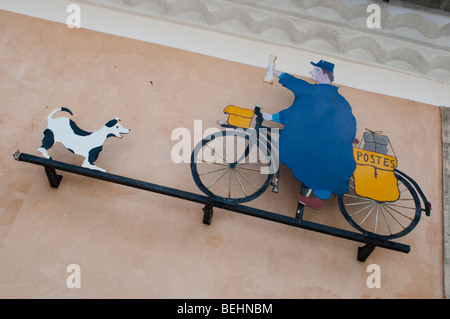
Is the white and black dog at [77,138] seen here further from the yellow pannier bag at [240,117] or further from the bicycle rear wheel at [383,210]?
the bicycle rear wheel at [383,210]

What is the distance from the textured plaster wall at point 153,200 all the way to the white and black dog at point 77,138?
0.71ft

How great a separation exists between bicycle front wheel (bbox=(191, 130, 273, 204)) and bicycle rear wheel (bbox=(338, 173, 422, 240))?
0.65 meters

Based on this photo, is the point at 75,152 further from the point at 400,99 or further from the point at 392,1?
the point at 392,1

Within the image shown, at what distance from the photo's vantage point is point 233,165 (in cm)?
327

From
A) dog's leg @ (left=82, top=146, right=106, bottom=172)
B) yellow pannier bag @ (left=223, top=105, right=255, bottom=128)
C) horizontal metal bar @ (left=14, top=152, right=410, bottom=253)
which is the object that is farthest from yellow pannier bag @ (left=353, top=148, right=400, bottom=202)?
dog's leg @ (left=82, top=146, right=106, bottom=172)

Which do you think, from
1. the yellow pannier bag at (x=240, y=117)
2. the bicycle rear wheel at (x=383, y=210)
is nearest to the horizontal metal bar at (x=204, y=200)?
the bicycle rear wheel at (x=383, y=210)

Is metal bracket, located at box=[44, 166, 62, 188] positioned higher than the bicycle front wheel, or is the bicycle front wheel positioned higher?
the bicycle front wheel

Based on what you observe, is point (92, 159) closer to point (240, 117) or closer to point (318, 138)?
point (240, 117)

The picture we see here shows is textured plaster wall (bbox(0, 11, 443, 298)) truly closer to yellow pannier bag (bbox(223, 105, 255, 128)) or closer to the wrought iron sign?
the wrought iron sign

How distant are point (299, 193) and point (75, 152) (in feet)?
5.63

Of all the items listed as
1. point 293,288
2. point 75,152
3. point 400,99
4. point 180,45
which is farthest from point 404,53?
point 75,152

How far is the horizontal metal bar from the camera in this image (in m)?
3.08

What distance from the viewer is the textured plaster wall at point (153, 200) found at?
10.1ft

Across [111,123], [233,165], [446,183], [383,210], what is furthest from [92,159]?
[446,183]
